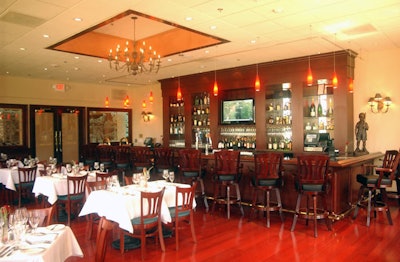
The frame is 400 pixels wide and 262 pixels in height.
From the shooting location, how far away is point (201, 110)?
35.1 feet

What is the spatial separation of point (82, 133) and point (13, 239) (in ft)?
32.7

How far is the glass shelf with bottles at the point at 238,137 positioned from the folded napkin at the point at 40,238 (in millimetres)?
7036

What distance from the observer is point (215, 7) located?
4824 mm

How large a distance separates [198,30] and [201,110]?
492 cm

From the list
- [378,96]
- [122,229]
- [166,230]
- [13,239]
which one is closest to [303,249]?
[166,230]

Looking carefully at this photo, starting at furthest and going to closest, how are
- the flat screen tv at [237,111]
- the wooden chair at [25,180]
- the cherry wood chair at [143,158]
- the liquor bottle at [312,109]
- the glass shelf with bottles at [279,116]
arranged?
1. the flat screen tv at [237,111]
2. the glass shelf with bottles at [279,116]
3. the liquor bottle at [312,109]
4. the cherry wood chair at [143,158]
5. the wooden chair at [25,180]

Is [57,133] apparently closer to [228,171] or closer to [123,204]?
[228,171]

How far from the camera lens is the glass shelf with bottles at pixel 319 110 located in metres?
8.20

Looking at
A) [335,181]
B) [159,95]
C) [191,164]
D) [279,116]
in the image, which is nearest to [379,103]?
[279,116]

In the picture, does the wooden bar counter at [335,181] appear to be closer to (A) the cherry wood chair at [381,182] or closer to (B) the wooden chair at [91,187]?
(A) the cherry wood chair at [381,182]

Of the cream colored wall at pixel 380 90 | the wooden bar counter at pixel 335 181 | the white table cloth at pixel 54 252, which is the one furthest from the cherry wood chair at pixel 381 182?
the white table cloth at pixel 54 252

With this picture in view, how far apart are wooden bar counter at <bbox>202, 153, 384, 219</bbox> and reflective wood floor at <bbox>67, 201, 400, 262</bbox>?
1.04 ft

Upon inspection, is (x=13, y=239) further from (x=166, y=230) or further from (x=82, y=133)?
(x=82, y=133)

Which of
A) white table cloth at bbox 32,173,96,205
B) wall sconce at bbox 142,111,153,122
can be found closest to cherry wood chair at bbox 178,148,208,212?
white table cloth at bbox 32,173,96,205
